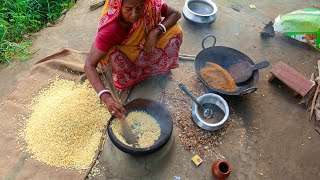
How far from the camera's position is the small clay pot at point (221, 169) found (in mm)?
2479

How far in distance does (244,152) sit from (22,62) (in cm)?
267

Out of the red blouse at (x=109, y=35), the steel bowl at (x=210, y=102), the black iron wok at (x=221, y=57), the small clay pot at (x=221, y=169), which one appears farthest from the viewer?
the black iron wok at (x=221, y=57)

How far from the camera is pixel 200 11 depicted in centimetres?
411

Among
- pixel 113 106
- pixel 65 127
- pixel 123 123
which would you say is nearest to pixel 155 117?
pixel 123 123

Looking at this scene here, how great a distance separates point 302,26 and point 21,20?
144 inches

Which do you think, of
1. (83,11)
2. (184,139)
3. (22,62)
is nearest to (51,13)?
(83,11)

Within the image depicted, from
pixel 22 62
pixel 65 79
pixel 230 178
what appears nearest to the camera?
pixel 230 178

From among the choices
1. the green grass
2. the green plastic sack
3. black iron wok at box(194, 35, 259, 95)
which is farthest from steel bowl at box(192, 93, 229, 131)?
the green grass

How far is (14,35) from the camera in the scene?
383 centimetres

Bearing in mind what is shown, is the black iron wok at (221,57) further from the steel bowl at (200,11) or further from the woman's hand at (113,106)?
the woman's hand at (113,106)

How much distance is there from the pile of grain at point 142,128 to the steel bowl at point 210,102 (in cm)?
45

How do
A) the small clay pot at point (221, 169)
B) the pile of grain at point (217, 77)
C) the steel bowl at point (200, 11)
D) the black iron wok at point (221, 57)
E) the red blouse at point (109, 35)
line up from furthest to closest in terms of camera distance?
the steel bowl at point (200, 11) → the black iron wok at point (221, 57) → the pile of grain at point (217, 77) → the small clay pot at point (221, 169) → the red blouse at point (109, 35)

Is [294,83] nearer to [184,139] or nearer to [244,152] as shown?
[244,152]

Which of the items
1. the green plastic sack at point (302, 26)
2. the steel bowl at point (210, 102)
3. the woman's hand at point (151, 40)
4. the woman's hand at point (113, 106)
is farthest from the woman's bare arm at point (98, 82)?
the green plastic sack at point (302, 26)
